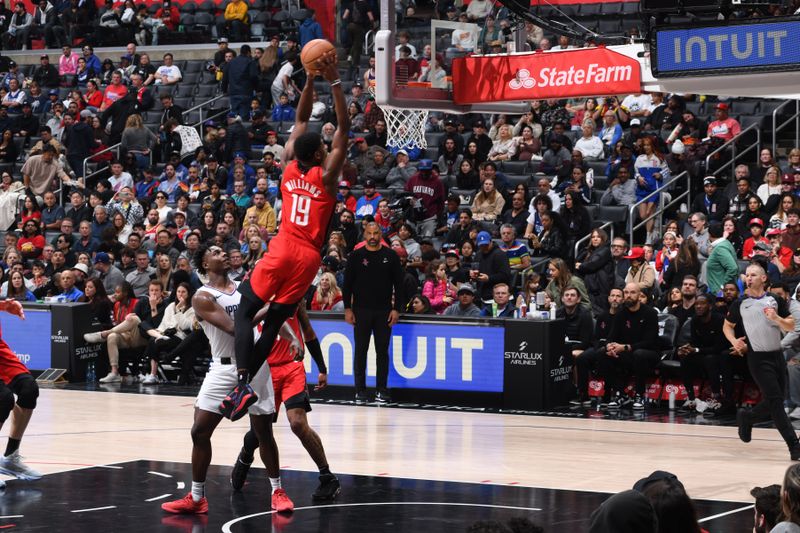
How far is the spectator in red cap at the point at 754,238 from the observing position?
1598 cm

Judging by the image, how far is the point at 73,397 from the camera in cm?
1616

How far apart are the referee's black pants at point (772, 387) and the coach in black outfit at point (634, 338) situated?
2951mm

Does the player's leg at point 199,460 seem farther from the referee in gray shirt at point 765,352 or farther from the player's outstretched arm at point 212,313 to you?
the referee in gray shirt at point 765,352

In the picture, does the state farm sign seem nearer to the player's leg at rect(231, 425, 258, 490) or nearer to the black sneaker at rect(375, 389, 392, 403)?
the player's leg at rect(231, 425, 258, 490)

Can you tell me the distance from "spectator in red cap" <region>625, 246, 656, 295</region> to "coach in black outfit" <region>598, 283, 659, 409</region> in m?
0.88

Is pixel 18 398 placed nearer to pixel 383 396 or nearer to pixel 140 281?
pixel 383 396

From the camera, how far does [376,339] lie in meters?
15.4

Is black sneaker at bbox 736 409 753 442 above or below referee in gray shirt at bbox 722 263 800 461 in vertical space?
below

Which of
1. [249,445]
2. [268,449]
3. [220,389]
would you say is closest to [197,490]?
[268,449]

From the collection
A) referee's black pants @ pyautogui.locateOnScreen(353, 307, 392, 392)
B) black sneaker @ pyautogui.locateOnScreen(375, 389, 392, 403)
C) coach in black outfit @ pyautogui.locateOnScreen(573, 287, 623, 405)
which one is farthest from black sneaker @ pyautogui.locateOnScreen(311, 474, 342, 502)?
coach in black outfit @ pyautogui.locateOnScreen(573, 287, 623, 405)

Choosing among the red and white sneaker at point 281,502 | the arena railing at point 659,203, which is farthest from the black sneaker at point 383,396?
the red and white sneaker at point 281,502

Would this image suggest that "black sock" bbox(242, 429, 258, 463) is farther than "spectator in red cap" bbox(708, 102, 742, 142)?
No

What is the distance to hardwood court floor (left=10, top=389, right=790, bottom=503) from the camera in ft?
36.2

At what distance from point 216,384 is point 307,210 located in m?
1.42
